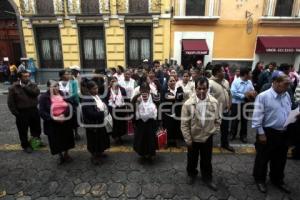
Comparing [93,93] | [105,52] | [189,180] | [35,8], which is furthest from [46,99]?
[35,8]

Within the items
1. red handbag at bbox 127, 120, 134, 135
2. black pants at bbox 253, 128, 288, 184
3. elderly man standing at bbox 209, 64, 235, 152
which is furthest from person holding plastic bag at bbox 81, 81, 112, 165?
black pants at bbox 253, 128, 288, 184

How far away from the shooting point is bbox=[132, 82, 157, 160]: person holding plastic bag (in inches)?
157

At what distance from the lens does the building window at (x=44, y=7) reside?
41.9 ft

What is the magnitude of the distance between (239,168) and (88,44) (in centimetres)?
1185

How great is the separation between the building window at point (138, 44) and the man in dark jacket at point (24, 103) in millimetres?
9047

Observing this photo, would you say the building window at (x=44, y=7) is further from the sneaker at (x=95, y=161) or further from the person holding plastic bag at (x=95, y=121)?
the sneaker at (x=95, y=161)

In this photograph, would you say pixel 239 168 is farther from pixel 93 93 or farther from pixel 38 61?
pixel 38 61

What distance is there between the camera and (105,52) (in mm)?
13250

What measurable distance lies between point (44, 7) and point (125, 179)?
12.7m

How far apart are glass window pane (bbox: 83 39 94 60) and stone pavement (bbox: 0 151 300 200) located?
9.86 metres

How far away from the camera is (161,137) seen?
4648 mm

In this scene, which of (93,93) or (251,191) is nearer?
(251,191)

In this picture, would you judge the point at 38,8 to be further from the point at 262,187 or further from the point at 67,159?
the point at 262,187

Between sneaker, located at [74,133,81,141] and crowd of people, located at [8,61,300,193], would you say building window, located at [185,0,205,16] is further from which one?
sneaker, located at [74,133,81,141]
